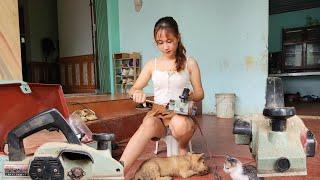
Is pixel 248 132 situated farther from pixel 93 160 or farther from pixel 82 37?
pixel 82 37

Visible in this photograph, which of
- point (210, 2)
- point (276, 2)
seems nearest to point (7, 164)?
point (210, 2)

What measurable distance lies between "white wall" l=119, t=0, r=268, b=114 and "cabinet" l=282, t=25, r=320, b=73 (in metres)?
2.98

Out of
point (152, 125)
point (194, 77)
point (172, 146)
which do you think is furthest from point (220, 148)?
point (152, 125)

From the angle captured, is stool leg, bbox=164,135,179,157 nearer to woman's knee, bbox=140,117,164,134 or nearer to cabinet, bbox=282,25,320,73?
woman's knee, bbox=140,117,164,134

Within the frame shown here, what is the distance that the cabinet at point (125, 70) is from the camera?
182 inches

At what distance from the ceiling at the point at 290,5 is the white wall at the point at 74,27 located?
3.73 metres

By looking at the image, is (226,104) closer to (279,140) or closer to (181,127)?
(181,127)

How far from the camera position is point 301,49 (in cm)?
608

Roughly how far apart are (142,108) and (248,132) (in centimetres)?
246

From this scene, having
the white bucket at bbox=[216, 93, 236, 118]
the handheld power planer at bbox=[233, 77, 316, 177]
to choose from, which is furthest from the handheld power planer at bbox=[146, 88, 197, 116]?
the white bucket at bbox=[216, 93, 236, 118]

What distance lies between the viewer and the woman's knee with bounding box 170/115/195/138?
1426mm

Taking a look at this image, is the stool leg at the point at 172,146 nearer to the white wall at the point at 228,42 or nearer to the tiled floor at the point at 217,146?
the tiled floor at the point at 217,146

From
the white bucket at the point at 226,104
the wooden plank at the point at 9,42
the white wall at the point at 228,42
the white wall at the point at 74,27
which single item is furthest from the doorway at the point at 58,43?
the wooden plank at the point at 9,42

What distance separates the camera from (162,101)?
158 centimetres
